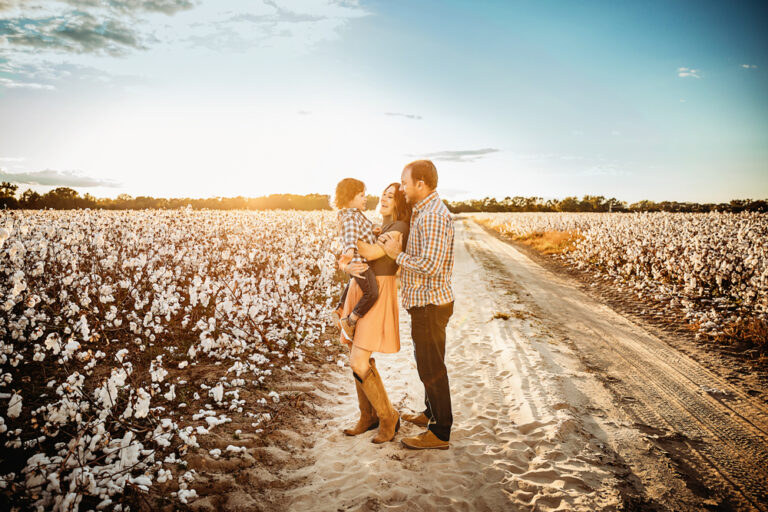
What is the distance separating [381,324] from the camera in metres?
3.83

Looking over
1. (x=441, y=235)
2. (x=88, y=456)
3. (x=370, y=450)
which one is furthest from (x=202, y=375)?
(x=441, y=235)

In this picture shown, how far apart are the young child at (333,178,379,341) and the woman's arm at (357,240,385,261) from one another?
5cm

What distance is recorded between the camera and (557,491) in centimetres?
344

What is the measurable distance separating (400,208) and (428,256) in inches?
28.6

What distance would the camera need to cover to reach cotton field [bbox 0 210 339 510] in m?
3.28

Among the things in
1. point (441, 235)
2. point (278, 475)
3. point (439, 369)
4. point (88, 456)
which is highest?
point (441, 235)

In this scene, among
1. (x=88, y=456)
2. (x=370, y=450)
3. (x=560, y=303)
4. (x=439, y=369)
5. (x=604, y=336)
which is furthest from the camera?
(x=560, y=303)

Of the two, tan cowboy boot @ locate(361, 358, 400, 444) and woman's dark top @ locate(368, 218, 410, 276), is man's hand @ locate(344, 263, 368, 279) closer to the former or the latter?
woman's dark top @ locate(368, 218, 410, 276)

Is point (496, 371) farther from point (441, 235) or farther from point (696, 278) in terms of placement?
point (696, 278)

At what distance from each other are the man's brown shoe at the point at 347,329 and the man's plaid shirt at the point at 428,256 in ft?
2.25

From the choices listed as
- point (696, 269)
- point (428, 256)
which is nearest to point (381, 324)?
point (428, 256)

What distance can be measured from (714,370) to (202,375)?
8.70 meters

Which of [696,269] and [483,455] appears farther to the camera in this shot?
[696,269]

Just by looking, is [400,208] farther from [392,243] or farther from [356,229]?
[356,229]
